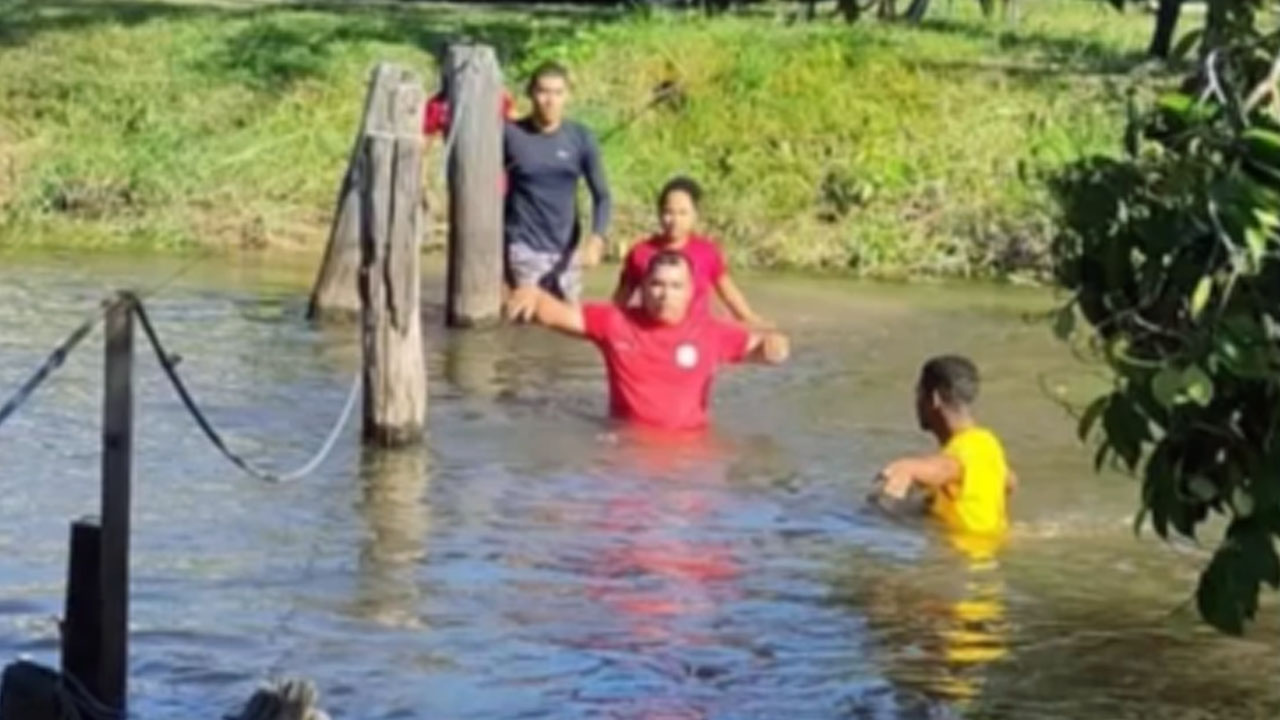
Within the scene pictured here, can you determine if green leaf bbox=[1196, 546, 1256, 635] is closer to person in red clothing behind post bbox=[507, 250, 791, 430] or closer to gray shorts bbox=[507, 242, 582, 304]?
person in red clothing behind post bbox=[507, 250, 791, 430]

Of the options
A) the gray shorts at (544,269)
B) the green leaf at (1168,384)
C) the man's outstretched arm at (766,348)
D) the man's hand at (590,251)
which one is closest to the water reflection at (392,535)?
the man's outstretched arm at (766,348)

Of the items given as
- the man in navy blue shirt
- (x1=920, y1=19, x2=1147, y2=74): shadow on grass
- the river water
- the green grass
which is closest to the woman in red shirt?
the river water

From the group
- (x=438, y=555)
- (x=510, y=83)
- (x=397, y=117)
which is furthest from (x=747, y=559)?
(x=510, y=83)

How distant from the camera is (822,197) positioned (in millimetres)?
24656

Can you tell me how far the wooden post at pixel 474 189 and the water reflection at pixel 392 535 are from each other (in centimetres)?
401

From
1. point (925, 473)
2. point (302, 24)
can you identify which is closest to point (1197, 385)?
point (925, 473)

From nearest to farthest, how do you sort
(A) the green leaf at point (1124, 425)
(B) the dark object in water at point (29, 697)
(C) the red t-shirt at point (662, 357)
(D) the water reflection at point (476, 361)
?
1. (A) the green leaf at point (1124, 425)
2. (B) the dark object in water at point (29, 697)
3. (C) the red t-shirt at point (662, 357)
4. (D) the water reflection at point (476, 361)

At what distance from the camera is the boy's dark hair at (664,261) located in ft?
48.5

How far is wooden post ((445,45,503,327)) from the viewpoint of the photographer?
59.3ft

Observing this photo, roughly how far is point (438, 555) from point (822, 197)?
1258 centimetres

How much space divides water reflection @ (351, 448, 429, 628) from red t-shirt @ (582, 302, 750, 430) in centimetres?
106

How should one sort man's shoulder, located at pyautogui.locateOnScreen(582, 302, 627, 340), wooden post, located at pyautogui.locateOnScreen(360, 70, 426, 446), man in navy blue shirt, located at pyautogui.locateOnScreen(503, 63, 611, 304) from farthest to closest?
man in navy blue shirt, located at pyautogui.locateOnScreen(503, 63, 611, 304) → man's shoulder, located at pyautogui.locateOnScreen(582, 302, 627, 340) → wooden post, located at pyautogui.locateOnScreen(360, 70, 426, 446)

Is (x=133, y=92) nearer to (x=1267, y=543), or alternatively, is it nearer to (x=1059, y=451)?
(x=1059, y=451)

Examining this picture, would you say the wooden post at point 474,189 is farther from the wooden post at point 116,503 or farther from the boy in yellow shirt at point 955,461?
the wooden post at point 116,503
